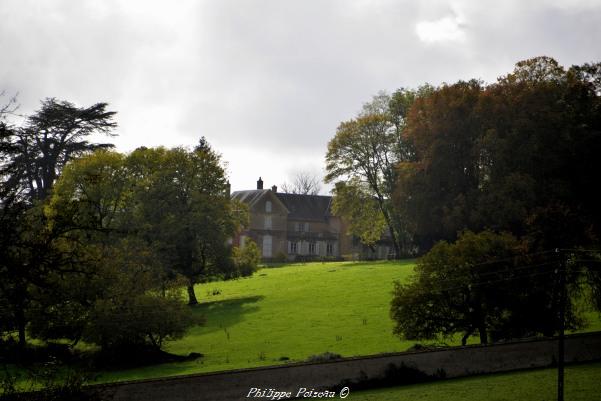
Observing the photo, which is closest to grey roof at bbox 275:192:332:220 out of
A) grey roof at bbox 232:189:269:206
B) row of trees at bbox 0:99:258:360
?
grey roof at bbox 232:189:269:206

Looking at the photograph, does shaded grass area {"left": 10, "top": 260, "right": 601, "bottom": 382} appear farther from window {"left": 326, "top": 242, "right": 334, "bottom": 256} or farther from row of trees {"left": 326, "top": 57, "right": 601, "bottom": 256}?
window {"left": 326, "top": 242, "right": 334, "bottom": 256}

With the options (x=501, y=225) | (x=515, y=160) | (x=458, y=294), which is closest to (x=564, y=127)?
(x=515, y=160)

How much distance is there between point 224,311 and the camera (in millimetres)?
46156

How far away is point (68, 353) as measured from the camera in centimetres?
3500

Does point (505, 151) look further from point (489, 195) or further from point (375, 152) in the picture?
point (375, 152)

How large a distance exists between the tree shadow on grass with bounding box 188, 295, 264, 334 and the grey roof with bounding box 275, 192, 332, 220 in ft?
171

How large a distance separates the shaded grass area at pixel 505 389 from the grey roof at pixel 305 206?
77383 mm

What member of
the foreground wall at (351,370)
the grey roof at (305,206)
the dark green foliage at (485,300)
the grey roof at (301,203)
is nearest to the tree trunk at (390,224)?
the grey roof at (301,203)

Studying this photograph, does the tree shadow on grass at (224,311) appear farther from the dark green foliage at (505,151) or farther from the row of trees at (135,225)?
the dark green foliage at (505,151)

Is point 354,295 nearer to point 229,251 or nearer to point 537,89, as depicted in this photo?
point 229,251

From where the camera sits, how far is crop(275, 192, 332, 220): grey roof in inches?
4077

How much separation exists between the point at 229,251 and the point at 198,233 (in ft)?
10.5

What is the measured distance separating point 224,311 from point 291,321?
772cm

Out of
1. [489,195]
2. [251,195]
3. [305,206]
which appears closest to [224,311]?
[489,195]
